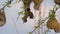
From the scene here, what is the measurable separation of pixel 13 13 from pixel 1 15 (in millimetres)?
88

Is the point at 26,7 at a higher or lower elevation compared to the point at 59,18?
higher

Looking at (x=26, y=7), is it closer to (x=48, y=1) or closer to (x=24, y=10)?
(x=24, y=10)

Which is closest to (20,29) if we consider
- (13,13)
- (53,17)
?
(13,13)

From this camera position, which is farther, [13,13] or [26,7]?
[13,13]

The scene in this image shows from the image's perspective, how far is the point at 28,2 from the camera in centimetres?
86

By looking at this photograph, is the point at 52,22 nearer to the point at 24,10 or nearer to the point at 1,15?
the point at 24,10

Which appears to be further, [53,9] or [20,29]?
[20,29]

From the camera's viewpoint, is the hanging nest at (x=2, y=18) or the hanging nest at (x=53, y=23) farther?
the hanging nest at (x=2, y=18)

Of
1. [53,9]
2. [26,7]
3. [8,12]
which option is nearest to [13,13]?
[8,12]

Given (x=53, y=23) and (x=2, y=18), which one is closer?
(x=53, y=23)

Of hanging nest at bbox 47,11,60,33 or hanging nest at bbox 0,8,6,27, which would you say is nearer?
hanging nest at bbox 47,11,60,33

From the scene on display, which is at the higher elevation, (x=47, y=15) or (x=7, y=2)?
(x=7, y=2)

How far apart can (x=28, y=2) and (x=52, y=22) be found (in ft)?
0.58

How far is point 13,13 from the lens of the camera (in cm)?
98
